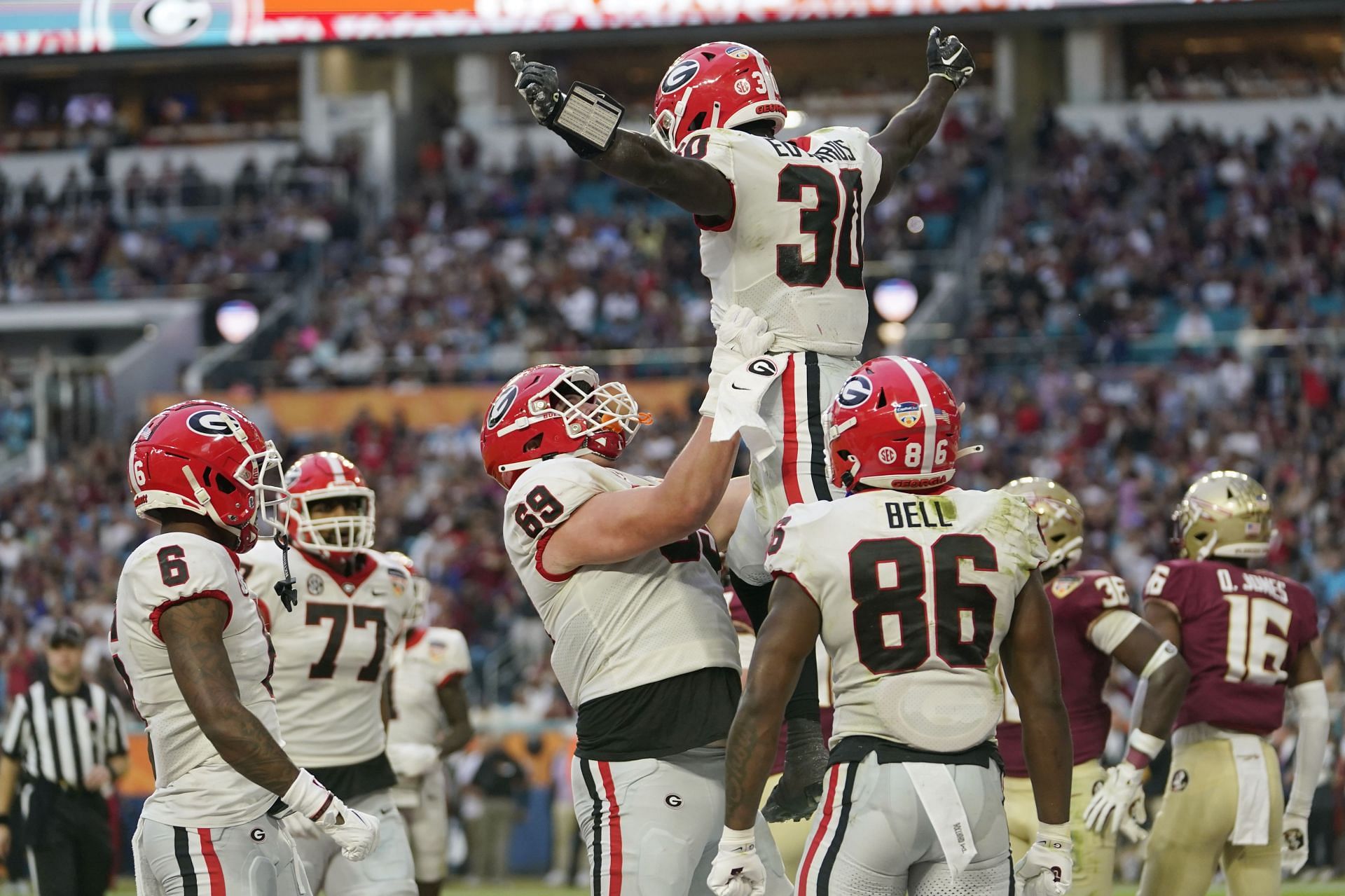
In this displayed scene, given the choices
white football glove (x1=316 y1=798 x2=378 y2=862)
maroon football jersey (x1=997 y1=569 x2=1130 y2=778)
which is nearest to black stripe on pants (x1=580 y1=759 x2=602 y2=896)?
white football glove (x1=316 y1=798 x2=378 y2=862)

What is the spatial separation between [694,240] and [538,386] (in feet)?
62.7

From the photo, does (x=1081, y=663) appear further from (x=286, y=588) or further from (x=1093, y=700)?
(x=286, y=588)

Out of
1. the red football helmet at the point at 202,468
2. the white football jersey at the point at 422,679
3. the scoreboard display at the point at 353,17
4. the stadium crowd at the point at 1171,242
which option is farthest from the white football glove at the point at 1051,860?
the stadium crowd at the point at 1171,242

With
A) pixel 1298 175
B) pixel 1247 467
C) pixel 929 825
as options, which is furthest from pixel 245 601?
pixel 1298 175

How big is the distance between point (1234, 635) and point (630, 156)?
3542 mm

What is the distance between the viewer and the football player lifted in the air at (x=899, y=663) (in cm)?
447

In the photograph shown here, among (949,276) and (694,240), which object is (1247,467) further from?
(694,240)

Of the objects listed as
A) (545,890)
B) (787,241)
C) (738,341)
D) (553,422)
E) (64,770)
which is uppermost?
(787,241)

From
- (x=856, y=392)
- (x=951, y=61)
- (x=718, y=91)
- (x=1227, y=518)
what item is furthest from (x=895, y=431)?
(x=1227, y=518)

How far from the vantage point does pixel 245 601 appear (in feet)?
16.9

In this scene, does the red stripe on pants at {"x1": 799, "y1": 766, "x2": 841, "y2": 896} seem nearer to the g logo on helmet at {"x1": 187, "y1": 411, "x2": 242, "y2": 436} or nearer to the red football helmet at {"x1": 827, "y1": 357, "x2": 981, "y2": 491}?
the red football helmet at {"x1": 827, "y1": 357, "x2": 981, "y2": 491}

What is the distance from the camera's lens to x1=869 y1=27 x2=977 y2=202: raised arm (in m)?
6.06

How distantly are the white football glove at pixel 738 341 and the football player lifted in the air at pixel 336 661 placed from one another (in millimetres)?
2352

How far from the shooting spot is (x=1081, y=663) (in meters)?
7.14
